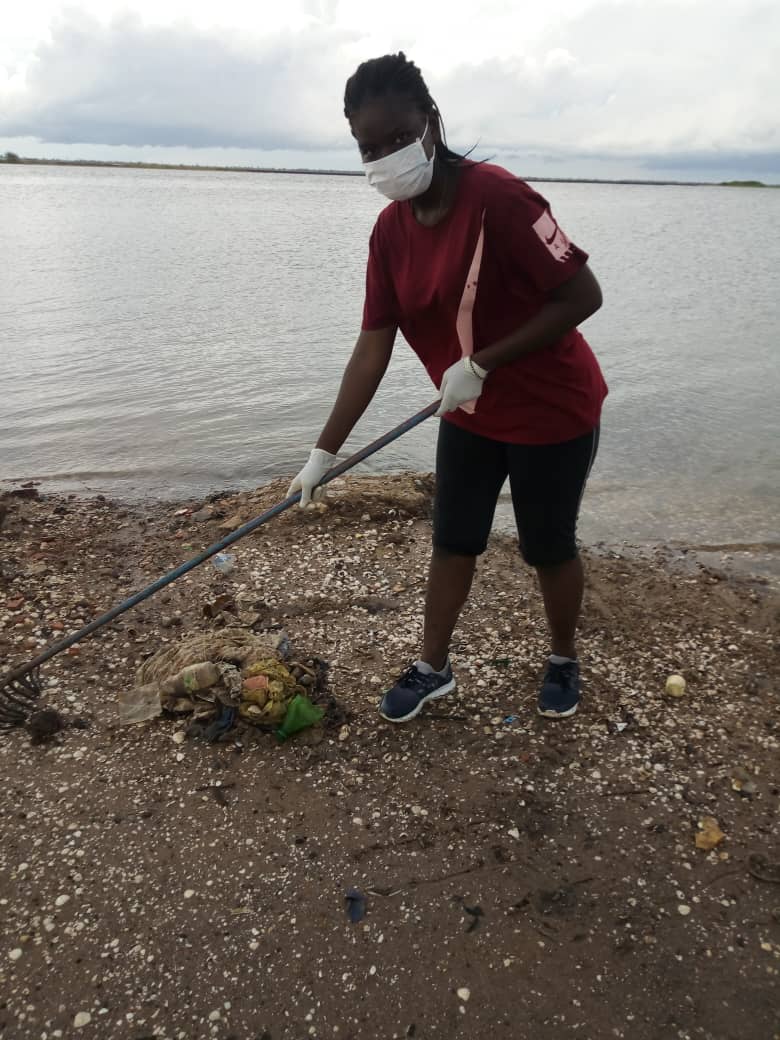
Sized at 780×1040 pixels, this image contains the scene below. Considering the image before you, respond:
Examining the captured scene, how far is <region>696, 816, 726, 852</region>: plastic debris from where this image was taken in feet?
8.18

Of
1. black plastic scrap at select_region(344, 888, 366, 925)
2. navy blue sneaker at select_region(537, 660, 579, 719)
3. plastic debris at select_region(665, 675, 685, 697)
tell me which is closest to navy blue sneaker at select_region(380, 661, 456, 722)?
navy blue sneaker at select_region(537, 660, 579, 719)

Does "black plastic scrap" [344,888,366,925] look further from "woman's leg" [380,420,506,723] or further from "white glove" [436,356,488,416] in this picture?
"white glove" [436,356,488,416]

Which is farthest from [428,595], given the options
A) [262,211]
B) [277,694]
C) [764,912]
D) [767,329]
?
[262,211]

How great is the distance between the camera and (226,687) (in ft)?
10.2

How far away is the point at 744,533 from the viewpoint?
5.48 m

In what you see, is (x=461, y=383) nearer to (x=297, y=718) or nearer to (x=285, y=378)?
(x=297, y=718)

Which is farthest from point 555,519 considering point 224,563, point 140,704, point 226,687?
point 224,563

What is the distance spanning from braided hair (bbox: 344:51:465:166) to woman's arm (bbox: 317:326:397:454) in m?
0.65

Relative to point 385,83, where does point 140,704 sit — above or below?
below

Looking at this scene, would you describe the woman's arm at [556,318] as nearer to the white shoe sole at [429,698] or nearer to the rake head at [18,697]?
the white shoe sole at [429,698]

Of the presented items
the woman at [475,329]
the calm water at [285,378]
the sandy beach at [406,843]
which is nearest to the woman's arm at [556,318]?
the woman at [475,329]

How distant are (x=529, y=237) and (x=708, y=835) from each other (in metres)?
2.01

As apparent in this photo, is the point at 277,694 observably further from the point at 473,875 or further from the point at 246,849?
the point at 473,875

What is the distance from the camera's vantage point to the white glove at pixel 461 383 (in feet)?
7.77
